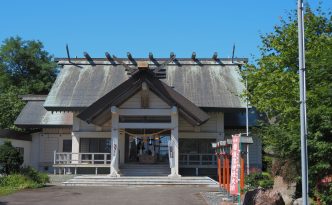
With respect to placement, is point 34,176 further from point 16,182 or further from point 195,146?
point 195,146

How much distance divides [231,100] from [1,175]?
571 inches

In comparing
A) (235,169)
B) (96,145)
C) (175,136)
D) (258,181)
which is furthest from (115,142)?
(235,169)

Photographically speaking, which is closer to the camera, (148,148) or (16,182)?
(16,182)

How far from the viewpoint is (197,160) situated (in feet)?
94.3

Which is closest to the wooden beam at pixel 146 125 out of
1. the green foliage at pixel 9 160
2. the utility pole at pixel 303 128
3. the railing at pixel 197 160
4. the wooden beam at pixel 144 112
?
the wooden beam at pixel 144 112

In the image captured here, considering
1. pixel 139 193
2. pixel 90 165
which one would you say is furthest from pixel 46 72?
pixel 139 193

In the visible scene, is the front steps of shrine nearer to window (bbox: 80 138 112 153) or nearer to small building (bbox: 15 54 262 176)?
small building (bbox: 15 54 262 176)

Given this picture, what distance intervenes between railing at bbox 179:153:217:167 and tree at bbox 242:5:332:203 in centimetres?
508

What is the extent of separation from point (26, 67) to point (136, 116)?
33.5 metres

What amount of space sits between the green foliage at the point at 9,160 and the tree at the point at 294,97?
11772 mm

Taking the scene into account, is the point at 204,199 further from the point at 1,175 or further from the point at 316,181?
the point at 1,175

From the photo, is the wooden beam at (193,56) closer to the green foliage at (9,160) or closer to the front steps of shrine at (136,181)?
the front steps of shrine at (136,181)

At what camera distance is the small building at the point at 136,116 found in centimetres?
2509

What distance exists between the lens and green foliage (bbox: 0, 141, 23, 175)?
21648 millimetres
